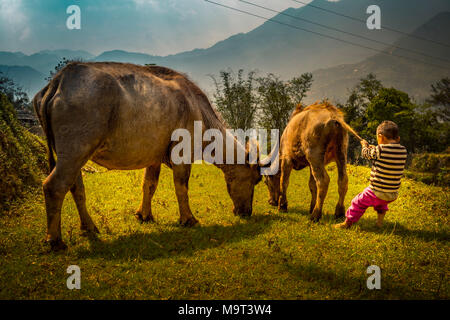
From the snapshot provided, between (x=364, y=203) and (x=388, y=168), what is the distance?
0.80 meters

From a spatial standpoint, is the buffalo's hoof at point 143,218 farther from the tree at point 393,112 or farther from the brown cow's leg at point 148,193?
the tree at point 393,112

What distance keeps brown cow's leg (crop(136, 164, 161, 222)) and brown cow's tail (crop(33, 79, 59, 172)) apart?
83.9 inches

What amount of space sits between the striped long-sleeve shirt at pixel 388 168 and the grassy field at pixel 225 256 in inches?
35.3

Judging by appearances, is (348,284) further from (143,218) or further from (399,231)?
(143,218)

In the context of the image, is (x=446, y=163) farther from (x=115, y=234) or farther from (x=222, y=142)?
(x=115, y=234)

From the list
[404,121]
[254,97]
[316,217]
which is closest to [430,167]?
[404,121]

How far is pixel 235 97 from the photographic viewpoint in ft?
153

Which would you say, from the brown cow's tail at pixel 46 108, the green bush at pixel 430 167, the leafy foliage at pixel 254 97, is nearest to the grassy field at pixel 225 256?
the brown cow's tail at pixel 46 108

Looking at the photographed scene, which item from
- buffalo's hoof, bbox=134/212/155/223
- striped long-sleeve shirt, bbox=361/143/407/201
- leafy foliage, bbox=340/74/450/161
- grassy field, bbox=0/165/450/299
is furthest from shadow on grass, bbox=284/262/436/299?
leafy foliage, bbox=340/74/450/161

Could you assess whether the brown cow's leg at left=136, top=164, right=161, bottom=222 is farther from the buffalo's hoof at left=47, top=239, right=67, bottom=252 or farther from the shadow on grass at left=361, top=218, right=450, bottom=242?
the shadow on grass at left=361, top=218, right=450, bottom=242

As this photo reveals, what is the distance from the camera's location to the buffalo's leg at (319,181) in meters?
6.67

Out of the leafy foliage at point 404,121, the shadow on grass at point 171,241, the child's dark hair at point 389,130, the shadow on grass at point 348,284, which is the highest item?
the leafy foliage at point 404,121

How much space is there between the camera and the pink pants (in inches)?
224
